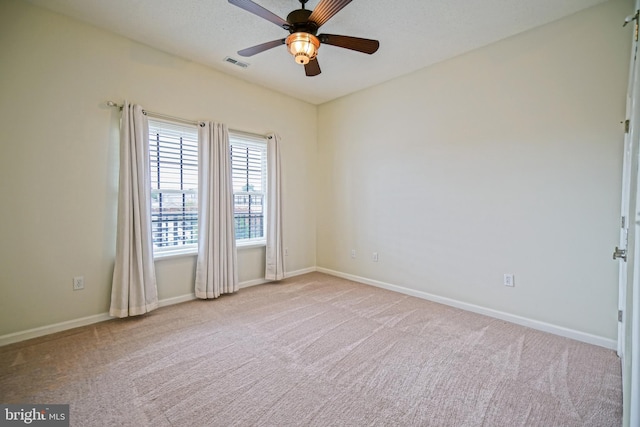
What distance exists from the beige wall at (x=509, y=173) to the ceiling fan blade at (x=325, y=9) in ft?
6.22

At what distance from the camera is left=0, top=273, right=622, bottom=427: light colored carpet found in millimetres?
1580

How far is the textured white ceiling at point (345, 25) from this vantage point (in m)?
2.36

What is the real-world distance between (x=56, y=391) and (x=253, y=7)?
2.82 meters

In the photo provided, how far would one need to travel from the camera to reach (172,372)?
77.2 inches

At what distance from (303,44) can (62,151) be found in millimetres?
2401

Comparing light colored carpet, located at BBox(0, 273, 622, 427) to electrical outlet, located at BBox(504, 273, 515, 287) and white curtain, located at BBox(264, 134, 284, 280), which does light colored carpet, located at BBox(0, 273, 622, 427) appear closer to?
electrical outlet, located at BBox(504, 273, 515, 287)

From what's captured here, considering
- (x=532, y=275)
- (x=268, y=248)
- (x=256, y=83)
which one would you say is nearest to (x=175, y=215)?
(x=268, y=248)

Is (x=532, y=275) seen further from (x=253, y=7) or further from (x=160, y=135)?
(x=160, y=135)

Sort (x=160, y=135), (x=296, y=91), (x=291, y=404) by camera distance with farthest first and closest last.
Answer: (x=296, y=91), (x=160, y=135), (x=291, y=404)

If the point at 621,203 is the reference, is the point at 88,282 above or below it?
below

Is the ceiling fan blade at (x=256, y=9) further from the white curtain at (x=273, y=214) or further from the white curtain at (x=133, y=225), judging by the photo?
the white curtain at (x=273, y=214)

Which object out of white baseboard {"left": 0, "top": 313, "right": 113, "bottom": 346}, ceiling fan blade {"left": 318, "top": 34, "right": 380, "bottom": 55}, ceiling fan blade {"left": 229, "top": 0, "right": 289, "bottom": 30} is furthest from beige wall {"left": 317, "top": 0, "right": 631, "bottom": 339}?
white baseboard {"left": 0, "top": 313, "right": 113, "bottom": 346}

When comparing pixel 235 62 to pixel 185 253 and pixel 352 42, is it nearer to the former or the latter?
pixel 352 42
